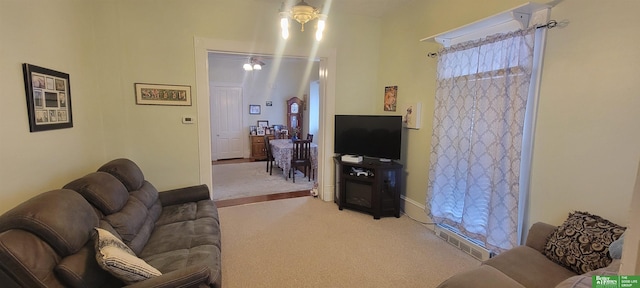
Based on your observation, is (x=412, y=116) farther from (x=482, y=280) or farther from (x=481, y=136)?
(x=482, y=280)

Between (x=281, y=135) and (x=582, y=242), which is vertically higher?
(x=281, y=135)

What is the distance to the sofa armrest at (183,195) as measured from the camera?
3.04 metres

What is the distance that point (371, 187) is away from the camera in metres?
3.80

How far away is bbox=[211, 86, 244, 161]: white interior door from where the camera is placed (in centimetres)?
771

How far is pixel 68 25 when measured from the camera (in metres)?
2.61

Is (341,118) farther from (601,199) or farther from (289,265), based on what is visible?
(601,199)

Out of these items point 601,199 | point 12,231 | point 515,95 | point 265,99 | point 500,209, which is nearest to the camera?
point 12,231

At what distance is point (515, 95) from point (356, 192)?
2.23m

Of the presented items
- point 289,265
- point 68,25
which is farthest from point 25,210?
point 68,25

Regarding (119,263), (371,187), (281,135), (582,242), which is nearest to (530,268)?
(582,242)

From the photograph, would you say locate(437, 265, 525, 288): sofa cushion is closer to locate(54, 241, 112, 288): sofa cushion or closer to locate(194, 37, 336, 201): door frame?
locate(54, 241, 112, 288): sofa cushion

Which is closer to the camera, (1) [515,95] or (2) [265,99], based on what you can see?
(1) [515,95]

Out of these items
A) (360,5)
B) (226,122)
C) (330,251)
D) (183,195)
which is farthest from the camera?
(226,122)

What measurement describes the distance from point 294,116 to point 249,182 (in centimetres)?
320
